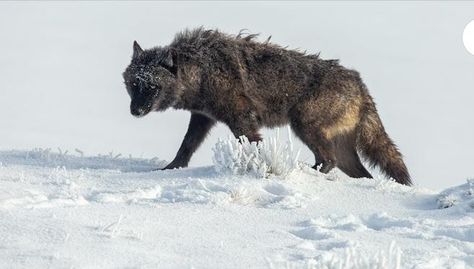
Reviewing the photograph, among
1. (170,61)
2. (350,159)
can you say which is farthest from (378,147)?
(170,61)

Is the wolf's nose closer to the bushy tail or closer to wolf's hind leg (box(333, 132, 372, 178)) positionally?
wolf's hind leg (box(333, 132, 372, 178))

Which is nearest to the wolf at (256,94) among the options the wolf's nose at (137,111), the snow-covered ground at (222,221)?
the wolf's nose at (137,111)

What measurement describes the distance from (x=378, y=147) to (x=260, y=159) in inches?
147

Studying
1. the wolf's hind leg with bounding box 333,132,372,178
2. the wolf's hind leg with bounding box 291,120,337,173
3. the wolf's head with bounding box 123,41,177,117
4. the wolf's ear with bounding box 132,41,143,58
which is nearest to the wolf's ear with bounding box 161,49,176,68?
the wolf's head with bounding box 123,41,177,117

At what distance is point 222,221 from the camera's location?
5.77 m

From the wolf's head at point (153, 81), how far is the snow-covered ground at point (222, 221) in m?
2.04

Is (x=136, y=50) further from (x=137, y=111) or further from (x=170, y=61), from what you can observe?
(x=137, y=111)

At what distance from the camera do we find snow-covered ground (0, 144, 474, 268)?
4582mm

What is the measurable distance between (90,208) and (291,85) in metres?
5.12

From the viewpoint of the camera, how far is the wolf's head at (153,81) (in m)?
10.4

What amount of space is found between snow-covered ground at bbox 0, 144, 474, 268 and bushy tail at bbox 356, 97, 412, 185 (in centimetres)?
258

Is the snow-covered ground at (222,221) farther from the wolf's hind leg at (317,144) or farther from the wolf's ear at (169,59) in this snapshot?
the wolf's ear at (169,59)

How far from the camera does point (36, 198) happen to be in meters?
6.02

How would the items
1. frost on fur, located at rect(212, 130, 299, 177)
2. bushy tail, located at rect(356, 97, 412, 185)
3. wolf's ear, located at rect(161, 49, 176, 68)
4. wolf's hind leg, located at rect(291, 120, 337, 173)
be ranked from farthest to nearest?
bushy tail, located at rect(356, 97, 412, 185) → wolf's ear, located at rect(161, 49, 176, 68) → wolf's hind leg, located at rect(291, 120, 337, 173) → frost on fur, located at rect(212, 130, 299, 177)
